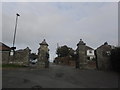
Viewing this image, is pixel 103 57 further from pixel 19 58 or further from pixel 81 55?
pixel 19 58

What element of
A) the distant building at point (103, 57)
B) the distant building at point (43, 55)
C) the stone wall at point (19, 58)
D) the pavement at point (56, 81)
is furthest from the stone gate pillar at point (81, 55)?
the stone wall at point (19, 58)

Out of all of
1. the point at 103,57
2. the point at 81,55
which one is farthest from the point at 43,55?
the point at 103,57

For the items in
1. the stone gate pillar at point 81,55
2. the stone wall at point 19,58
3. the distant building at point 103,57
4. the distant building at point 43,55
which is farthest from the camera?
the stone wall at point 19,58

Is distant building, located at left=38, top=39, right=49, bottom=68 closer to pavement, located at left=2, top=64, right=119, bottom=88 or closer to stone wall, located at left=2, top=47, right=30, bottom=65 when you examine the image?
stone wall, located at left=2, top=47, right=30, bottom=65

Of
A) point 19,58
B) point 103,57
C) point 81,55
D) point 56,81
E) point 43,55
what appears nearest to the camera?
point 56,81

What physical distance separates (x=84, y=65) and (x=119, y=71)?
4.25 metres

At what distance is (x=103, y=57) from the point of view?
64.9 feet

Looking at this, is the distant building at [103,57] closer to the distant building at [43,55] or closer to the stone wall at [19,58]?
the distant building at [43,55]

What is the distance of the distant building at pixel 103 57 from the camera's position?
1941cm

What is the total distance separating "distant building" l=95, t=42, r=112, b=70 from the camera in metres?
19.4

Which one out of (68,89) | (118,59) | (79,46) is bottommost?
(68,89)

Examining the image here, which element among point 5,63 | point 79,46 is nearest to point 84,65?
point 79,46

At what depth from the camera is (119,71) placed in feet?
58.2

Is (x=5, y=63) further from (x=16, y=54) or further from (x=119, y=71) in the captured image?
(x=119, y=71)
